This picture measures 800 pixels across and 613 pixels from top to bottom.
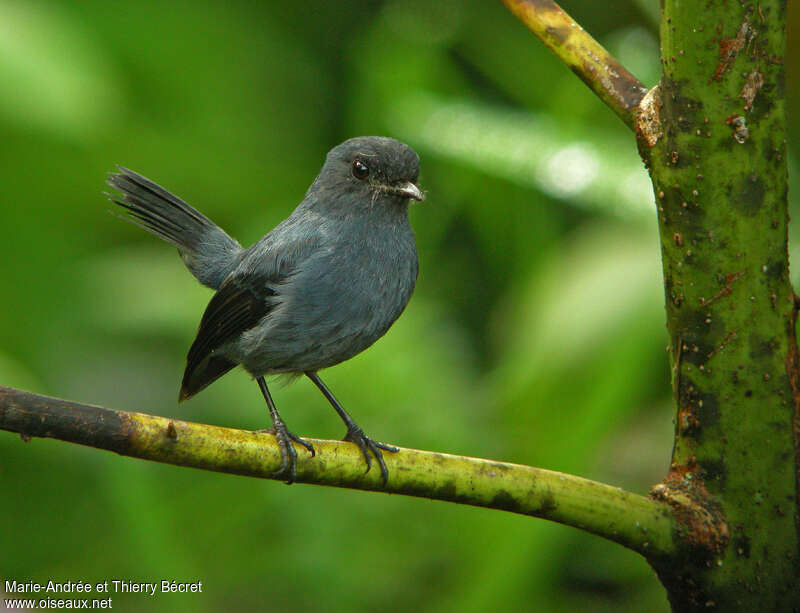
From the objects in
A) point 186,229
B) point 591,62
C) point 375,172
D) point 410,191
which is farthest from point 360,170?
point 591,62

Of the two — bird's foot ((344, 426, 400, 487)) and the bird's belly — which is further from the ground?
the bird's belly

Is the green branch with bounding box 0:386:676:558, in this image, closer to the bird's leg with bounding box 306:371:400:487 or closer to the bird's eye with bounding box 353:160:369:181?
the bird's leg with bounding box 306:371:400:487

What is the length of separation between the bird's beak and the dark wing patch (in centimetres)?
40

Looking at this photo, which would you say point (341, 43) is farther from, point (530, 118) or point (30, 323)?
point (30, 323)

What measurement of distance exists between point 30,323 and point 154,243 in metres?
0.82

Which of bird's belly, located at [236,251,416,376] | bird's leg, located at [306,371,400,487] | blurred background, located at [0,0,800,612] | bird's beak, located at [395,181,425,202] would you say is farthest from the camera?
blurred background, located at [0,0,800,612]

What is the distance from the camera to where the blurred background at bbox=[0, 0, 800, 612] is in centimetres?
284

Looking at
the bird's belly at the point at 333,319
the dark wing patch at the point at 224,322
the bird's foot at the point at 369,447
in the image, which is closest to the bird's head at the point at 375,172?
the bird's belly at the point at 333,319

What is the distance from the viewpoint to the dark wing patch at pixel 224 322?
2576 millimetres

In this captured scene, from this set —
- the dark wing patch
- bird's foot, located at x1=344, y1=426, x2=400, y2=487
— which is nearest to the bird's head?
the dark wing patch

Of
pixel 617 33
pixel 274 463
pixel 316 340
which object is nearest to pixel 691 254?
pixel 274 463

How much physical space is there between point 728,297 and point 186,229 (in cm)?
183

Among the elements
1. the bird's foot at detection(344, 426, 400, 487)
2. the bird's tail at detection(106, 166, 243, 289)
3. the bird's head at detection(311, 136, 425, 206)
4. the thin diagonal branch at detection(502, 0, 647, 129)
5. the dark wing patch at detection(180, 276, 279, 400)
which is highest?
the bird's tail at detection(106, 166, 243, 289)

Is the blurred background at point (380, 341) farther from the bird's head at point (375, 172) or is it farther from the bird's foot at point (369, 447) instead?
the bird's head at point (375, 172)
